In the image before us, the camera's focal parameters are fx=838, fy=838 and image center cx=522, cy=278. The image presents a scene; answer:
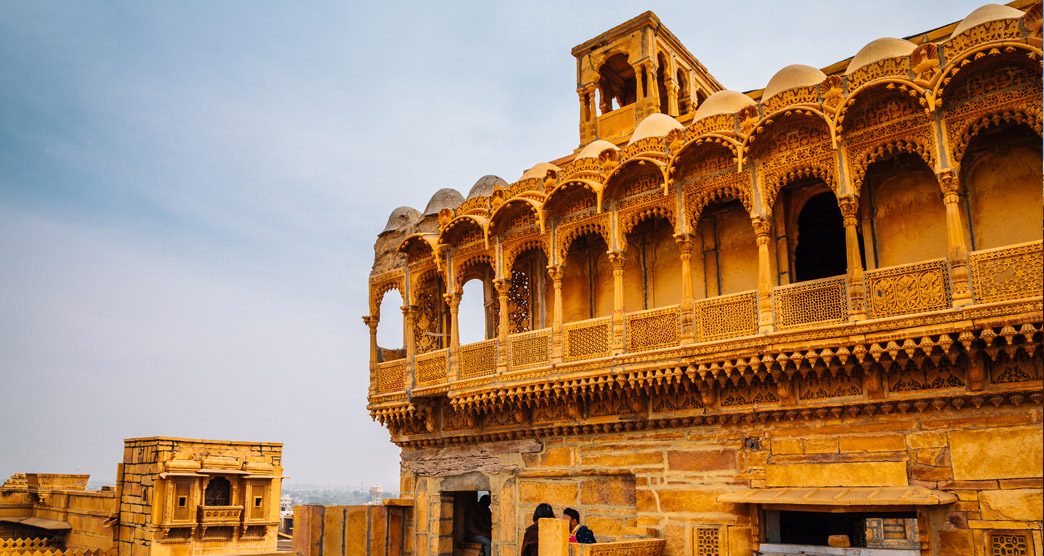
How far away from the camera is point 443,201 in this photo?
15.2m

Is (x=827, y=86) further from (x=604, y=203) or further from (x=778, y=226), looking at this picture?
(x=604, y=203)

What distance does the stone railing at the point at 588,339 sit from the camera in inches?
468

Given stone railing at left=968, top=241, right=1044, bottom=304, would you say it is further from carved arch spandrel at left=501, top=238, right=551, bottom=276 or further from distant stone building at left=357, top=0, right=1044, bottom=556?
carved arch spandrel at left=501, top=238, right=551, bottom=276

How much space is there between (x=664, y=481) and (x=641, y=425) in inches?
32.7

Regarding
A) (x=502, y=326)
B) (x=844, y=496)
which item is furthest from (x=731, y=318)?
(x=502, y=326)

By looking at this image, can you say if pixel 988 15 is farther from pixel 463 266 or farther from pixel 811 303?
pixel 463 266

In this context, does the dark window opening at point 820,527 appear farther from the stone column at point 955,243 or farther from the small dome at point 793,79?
the small dome at point 793,79

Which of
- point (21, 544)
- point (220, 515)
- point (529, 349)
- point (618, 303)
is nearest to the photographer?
point (618, 303)

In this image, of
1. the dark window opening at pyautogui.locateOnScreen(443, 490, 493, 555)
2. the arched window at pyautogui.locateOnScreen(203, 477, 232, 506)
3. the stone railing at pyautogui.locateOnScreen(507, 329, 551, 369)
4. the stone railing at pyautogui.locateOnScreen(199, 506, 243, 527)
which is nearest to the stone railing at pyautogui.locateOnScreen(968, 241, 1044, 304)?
the stone railing at pyautogui.locateOnScreen(507, 329, 551, 369)

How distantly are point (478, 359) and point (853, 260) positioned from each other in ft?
Result: 20.1

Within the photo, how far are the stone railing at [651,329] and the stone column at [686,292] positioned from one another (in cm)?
18

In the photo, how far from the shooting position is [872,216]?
10695mm

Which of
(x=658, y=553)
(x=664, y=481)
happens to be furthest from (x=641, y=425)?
(x=658, y=553)

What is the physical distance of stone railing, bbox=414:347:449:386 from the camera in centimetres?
1413
